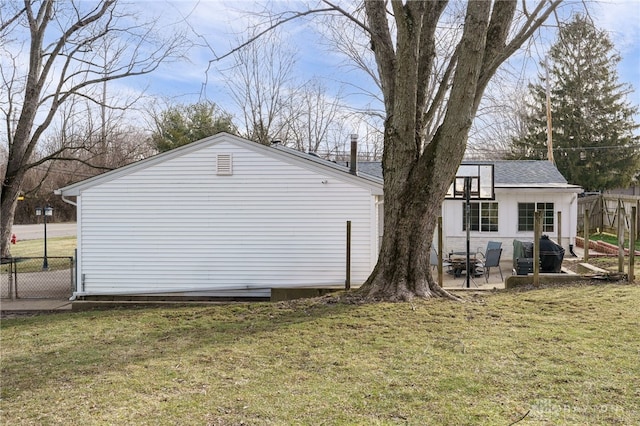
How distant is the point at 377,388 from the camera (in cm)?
403

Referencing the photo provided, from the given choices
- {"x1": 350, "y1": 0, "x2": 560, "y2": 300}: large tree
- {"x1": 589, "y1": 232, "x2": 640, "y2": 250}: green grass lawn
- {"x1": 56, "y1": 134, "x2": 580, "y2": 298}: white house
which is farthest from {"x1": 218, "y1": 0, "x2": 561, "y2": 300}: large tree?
{"x1": 589, "y1": 232, "x2": 640, "y2": 250}: green grass lawn

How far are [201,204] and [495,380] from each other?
8.29 metres

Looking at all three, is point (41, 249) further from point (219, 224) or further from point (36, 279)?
point (219, 224)

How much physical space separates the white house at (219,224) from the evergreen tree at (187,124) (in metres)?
20.1

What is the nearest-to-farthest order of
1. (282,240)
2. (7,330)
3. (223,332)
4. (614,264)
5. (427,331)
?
1. (427,331)
2. (223,332)
3. (7,330)
4. (282,240)
5. (614,264)

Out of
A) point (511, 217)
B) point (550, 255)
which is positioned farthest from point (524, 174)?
point (550, 255)

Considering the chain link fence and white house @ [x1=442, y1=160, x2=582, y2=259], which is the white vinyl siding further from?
white house @ [x1=442, y1=160, x2=582, y2=259]

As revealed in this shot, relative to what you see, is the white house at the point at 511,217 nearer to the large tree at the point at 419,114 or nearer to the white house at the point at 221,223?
the white house at the point at 221,223

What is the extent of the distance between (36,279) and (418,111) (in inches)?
473

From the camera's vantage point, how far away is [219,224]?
11.1 metres

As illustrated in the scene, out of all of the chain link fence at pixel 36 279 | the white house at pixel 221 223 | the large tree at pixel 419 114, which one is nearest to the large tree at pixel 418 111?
the large tree at pixel 419 114

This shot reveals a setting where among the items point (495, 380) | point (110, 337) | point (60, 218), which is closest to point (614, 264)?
point (495, 380)

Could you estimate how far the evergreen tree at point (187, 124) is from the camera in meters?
31.2

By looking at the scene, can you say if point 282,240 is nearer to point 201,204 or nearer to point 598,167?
point 201,204
